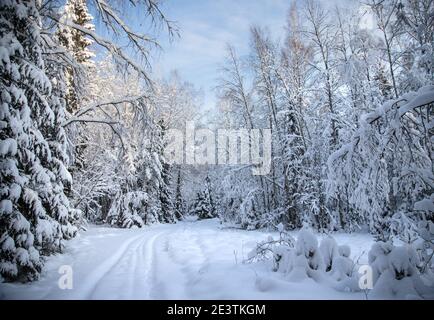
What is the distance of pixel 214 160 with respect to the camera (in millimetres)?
20891

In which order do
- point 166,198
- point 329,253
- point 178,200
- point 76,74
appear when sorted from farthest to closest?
point 178,200, point 166,198, point 76,74, point 329,253

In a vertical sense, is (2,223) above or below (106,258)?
above

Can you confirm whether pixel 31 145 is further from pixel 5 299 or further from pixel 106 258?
pixel 106 258

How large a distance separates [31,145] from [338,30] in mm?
13295

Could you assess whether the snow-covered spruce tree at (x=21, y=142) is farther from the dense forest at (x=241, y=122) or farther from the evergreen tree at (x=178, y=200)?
the evergreen tree at (x=178, y=200)

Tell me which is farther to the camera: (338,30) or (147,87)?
(338,30)

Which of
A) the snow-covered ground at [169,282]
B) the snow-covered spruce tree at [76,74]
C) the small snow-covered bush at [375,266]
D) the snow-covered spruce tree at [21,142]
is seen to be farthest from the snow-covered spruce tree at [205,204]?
the small snow-covered bush at [375,266]

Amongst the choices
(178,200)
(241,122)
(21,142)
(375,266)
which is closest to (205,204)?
(178,200)

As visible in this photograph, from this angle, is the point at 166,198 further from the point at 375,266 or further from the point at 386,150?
the point at 386,150

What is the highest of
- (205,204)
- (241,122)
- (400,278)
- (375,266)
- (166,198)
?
(241,122)

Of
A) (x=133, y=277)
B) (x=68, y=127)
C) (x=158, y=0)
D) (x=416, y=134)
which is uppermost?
(x=158, y=0)

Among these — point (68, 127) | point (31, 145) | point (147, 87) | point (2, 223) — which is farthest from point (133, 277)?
point (68, 127)
